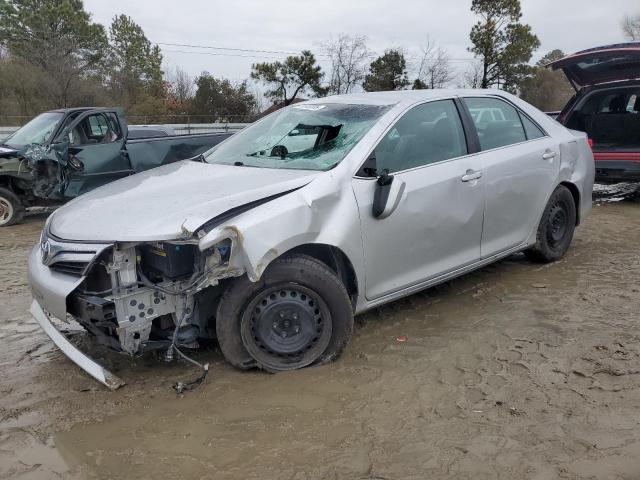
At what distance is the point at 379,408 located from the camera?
9.39 feet

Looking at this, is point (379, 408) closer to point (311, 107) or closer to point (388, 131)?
point (388, 131)

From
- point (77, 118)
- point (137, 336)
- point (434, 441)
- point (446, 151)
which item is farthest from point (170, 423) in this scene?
point (77, 118)

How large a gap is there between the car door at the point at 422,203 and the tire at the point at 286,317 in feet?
1.12

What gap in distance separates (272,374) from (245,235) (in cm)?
89

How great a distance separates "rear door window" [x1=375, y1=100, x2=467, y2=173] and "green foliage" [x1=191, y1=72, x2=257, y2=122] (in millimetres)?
28022

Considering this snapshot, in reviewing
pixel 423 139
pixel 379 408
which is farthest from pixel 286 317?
pixel 423 139

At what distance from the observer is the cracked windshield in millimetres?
3566

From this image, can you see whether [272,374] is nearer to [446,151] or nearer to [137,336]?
[137,336]

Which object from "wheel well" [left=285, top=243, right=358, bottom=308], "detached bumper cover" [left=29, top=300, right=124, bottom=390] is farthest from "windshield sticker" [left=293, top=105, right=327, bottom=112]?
"detached bumper cover" [left=29, top=300, right=124, bottom=390]

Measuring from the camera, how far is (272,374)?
318 centimetres

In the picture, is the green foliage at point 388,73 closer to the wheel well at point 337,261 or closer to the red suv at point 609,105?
the red suv at point 609,105

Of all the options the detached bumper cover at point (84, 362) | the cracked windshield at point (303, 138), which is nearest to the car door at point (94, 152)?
the cracked windshield at point (303, 138)

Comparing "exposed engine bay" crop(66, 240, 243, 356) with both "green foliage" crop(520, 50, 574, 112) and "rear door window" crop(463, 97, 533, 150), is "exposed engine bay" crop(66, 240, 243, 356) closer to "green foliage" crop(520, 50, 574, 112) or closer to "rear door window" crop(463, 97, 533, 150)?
"rear door window" crop(463, 97, 533, 150)

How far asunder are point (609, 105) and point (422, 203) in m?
6.93
